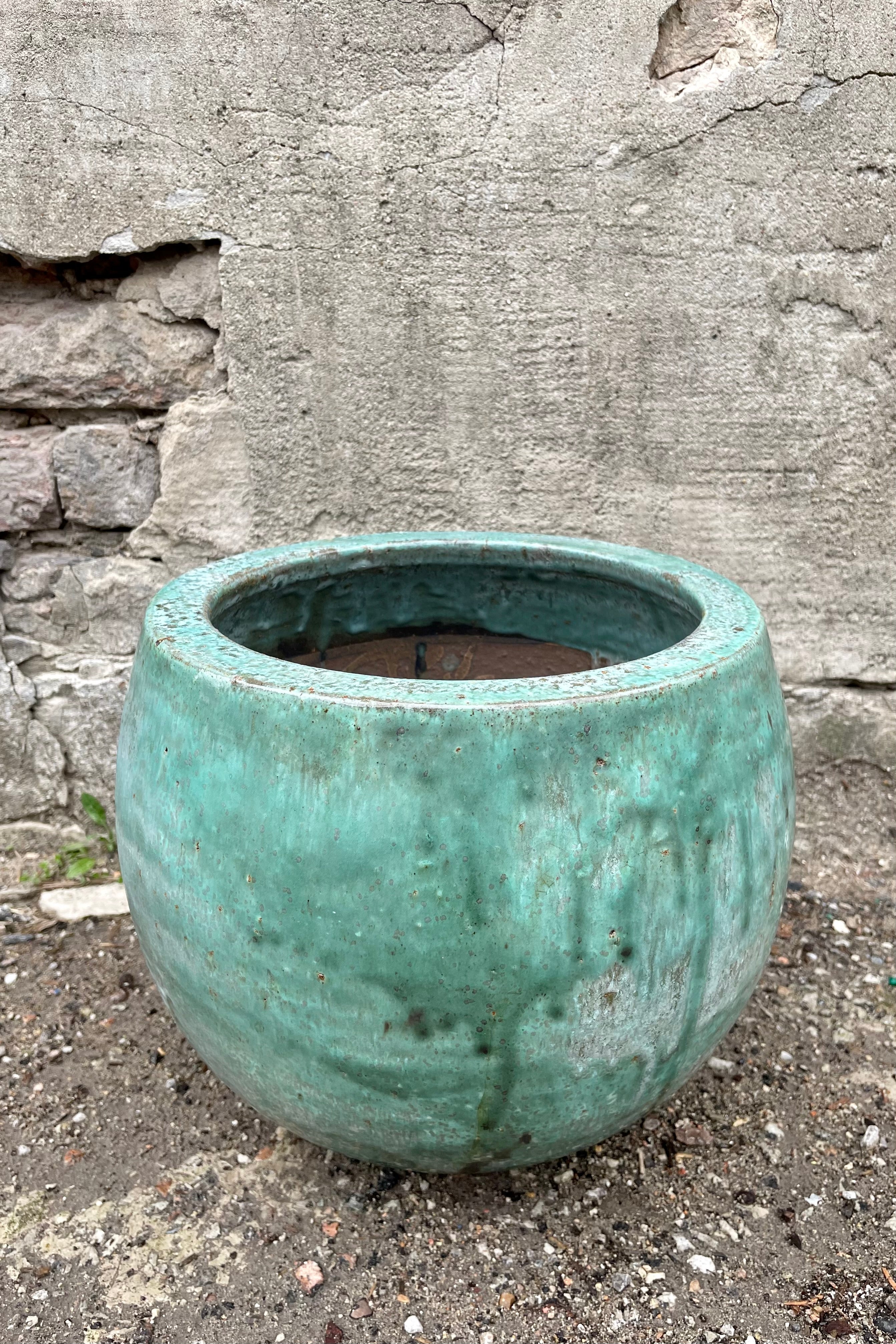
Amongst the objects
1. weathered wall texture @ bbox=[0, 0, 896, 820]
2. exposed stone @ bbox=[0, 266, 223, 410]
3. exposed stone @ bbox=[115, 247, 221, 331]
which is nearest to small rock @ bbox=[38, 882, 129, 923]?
weathered wall texture @ bbox=[0, 0, 896, 820]

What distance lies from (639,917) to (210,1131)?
0.81m

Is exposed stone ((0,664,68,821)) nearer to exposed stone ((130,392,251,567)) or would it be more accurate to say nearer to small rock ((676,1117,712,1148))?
exposed stone ((130,392,251,567))

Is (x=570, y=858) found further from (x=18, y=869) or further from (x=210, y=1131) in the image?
(x=18, y=869)

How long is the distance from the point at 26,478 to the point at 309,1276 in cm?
155

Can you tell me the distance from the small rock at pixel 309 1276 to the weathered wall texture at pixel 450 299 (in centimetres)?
124

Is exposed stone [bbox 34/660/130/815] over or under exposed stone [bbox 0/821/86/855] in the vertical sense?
over

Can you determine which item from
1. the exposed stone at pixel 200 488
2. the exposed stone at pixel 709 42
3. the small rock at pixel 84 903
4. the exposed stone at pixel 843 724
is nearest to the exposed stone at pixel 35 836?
the small rock at pixel 84 903

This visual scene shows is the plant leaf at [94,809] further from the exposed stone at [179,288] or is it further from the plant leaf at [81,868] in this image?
the exposed stone at [179,288]

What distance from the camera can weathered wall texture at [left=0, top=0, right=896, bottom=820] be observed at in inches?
73.1

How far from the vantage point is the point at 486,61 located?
6.08 feet

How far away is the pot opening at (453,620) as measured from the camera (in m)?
1.60

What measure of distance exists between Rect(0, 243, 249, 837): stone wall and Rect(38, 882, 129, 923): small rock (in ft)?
0.66

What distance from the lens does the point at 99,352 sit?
2.05m

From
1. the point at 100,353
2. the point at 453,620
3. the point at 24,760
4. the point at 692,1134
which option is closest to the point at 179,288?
the point at 100,353
